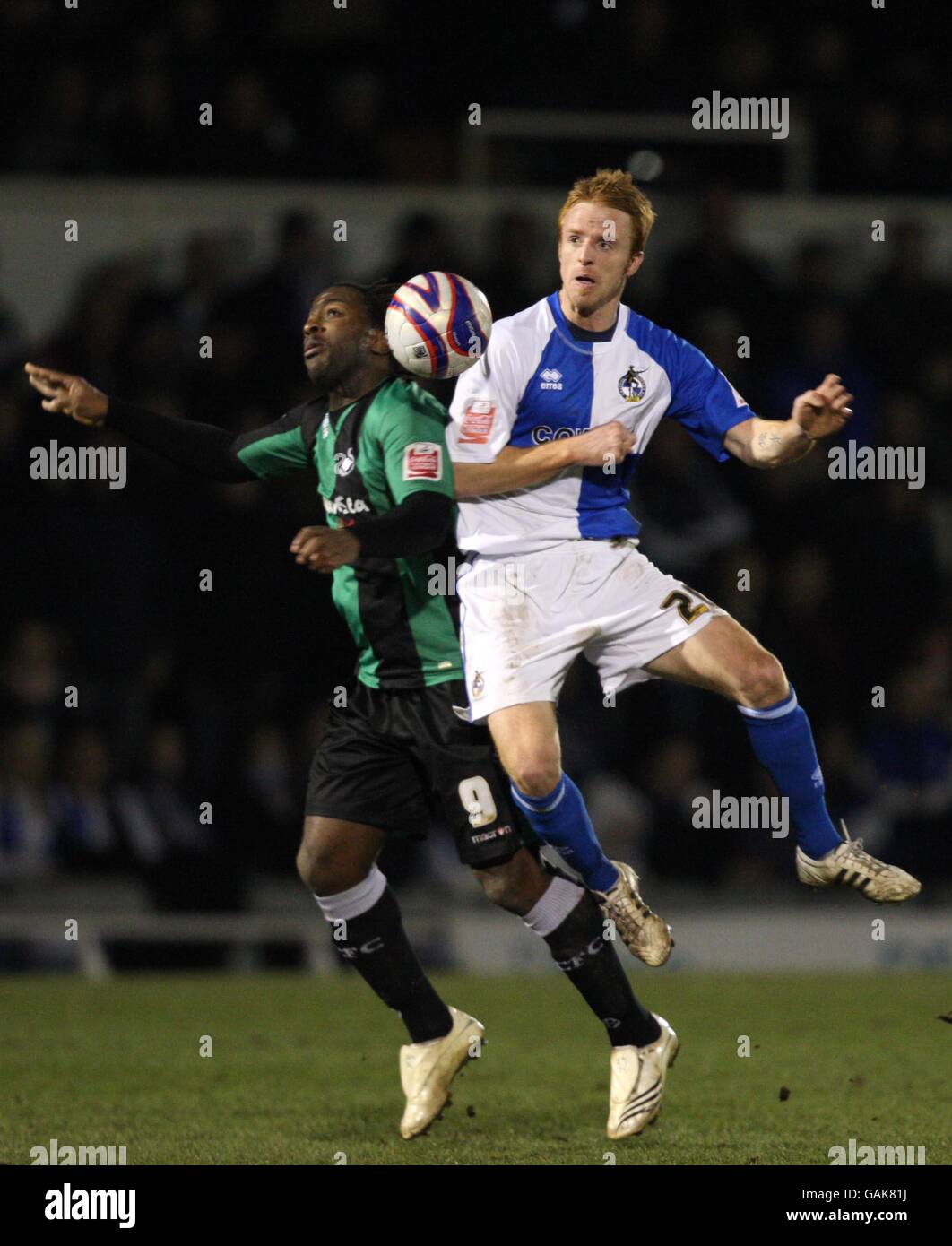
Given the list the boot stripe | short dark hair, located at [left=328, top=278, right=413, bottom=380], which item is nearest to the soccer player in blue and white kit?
short dark hair, located at [left=328, top=278, right=413, bottom=380]

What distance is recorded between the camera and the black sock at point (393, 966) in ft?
21.2

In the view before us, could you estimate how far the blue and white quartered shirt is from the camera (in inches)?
241

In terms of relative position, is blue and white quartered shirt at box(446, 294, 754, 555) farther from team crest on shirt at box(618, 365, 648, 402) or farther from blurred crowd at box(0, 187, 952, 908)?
blurred crowd at box(0, 187, 952, 908)

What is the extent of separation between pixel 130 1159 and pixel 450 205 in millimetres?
8978

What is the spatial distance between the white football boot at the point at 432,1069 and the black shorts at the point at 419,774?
0.73 metres

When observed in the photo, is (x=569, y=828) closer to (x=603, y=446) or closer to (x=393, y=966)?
(x=393, y=966)

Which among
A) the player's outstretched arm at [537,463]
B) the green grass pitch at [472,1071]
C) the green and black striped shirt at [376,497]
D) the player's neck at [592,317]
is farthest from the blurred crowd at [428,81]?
the player's outstretched arm at [537,463]

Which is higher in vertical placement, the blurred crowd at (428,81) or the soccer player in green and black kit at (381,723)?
the blurred crowd at (428,81)

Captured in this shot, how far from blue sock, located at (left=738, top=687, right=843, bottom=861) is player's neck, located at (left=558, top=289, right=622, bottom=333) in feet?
4.30

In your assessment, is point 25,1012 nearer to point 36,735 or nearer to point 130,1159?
point 36,735

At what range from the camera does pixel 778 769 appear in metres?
6.22

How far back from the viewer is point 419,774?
6324 millimetres

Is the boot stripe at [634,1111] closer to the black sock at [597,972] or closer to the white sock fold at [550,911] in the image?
the black sock at [597,972]
